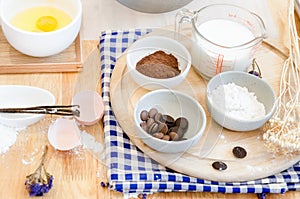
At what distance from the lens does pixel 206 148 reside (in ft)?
4.46

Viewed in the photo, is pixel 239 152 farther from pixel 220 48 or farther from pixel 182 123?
pixel 220 48

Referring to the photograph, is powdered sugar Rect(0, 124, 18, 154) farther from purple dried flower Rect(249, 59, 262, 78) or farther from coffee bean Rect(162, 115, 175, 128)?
purple dried flower Rect(249, 59, 262, 78)

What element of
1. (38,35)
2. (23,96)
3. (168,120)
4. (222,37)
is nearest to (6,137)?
(23,96)

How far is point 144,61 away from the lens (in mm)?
1478

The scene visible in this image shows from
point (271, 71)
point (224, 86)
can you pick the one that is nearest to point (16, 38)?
point (224, 86)

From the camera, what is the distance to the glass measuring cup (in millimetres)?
1471

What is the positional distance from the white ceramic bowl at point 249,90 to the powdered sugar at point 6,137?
45cm

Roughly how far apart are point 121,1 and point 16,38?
0.32m

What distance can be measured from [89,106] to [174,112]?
0.20 meters

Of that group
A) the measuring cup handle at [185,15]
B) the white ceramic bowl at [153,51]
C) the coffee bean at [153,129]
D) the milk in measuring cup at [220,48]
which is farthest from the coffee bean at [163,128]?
the measuring cup handle at [185,15]

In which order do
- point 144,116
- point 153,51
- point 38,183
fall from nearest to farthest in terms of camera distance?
point 38,183
point 144,116
point 153,51

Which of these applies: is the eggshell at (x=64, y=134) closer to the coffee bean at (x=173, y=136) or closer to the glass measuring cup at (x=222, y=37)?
the coffee bean at (x=173, y=136)

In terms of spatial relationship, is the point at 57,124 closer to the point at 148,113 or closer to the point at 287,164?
the point at 148,113

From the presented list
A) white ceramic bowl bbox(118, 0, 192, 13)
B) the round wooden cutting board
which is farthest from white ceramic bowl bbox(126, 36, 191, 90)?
white ceramic bowl bbox(118, 0, 192, 13)
